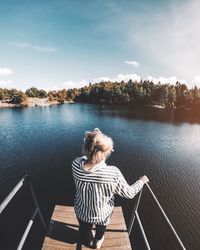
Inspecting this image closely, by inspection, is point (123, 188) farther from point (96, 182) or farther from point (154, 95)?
point (154, 95)

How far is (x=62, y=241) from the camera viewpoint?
365 centimetres

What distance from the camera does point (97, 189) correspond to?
9.16 feet

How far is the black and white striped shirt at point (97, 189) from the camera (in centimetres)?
270

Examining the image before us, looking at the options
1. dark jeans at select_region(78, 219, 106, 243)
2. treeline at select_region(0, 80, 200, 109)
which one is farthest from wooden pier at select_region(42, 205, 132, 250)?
treeline at select_region(0, 80, 200, 109)

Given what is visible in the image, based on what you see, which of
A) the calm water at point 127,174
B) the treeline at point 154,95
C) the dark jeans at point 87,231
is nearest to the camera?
the dark jeans at point 87,231

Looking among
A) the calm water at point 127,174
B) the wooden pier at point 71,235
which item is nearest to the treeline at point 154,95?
the calm water at point 127,174

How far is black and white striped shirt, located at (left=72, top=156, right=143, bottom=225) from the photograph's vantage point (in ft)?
8.86

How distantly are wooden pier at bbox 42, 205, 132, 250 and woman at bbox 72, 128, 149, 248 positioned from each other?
70 cm

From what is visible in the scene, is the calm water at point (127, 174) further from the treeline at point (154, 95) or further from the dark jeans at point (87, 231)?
the treeline at point (154, 95)

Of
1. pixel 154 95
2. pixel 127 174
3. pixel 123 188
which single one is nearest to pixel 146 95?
pixel 154 95

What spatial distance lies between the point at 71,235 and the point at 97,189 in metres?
1.61

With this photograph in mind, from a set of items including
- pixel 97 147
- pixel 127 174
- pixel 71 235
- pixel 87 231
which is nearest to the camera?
pixel 97 147

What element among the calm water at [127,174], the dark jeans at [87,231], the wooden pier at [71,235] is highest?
the dark jeans at [87,231]

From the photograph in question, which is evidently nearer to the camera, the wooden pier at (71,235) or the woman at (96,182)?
the woman at (96,182)
